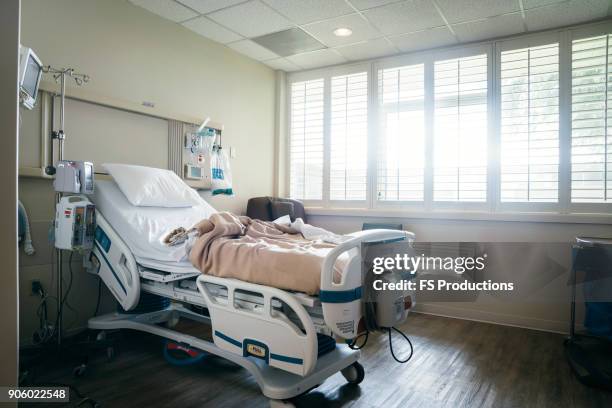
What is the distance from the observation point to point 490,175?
340cm

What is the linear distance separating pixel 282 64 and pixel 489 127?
214 centimetres

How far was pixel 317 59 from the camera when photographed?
4.05 m

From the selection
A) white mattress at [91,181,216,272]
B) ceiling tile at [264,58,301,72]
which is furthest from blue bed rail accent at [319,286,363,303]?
ceiling tile at [264,58,301,72]

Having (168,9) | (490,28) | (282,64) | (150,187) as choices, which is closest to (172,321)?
(150,187)

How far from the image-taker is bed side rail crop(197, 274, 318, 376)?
1598 mm

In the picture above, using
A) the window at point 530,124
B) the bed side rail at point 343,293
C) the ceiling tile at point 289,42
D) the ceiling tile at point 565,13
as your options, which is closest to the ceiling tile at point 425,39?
the window at point 530,124

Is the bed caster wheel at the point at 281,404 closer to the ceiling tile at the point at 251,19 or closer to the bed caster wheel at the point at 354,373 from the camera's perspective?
the bed caster wheel at the point at 354,373

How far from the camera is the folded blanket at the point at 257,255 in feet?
5.38

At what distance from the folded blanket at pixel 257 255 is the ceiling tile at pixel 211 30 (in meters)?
1.87

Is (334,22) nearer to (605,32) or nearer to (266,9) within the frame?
(266,9)

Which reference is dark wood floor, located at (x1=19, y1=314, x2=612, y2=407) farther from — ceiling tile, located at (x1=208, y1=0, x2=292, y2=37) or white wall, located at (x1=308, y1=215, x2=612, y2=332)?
ceiling tile, located at (x1=208, y1=0, x2=292, y2=37)

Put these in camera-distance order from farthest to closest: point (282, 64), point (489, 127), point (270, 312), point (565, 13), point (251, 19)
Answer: point (282, 64), point (489, 127), point (251, 19), point (565, 13), point (270, 312)

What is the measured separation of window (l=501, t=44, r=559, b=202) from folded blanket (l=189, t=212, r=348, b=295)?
2.09 meters

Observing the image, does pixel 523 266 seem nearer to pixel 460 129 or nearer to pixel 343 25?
pixel 460 129
